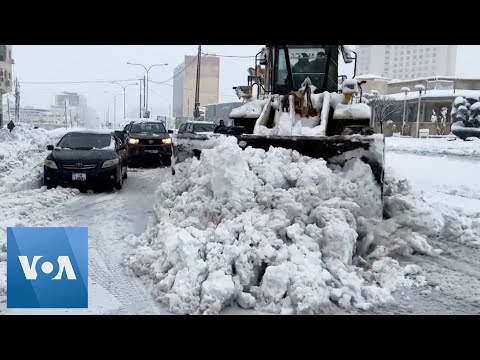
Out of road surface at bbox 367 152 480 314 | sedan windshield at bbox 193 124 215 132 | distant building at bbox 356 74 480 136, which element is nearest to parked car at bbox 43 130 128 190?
sedan windshield at bbox 193 124 215 132

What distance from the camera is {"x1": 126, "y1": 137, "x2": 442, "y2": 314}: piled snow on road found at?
450cm

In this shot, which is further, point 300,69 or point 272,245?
point 300,69

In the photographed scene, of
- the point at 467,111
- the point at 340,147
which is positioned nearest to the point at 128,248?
the point at 340,147

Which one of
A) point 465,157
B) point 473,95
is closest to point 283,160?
point 465,157

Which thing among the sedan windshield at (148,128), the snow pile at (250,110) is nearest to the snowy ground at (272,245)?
the snow pile at (250,110)

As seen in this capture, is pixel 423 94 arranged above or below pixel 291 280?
above

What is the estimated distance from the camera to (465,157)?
1839 cm

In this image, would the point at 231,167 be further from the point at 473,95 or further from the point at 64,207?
the point at 473,95

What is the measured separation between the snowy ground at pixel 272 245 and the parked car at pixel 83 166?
1.19m

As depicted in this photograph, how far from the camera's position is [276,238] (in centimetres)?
510

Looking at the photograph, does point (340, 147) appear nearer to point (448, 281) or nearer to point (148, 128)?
point (448, 281)

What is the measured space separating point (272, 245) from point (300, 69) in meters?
5.11
